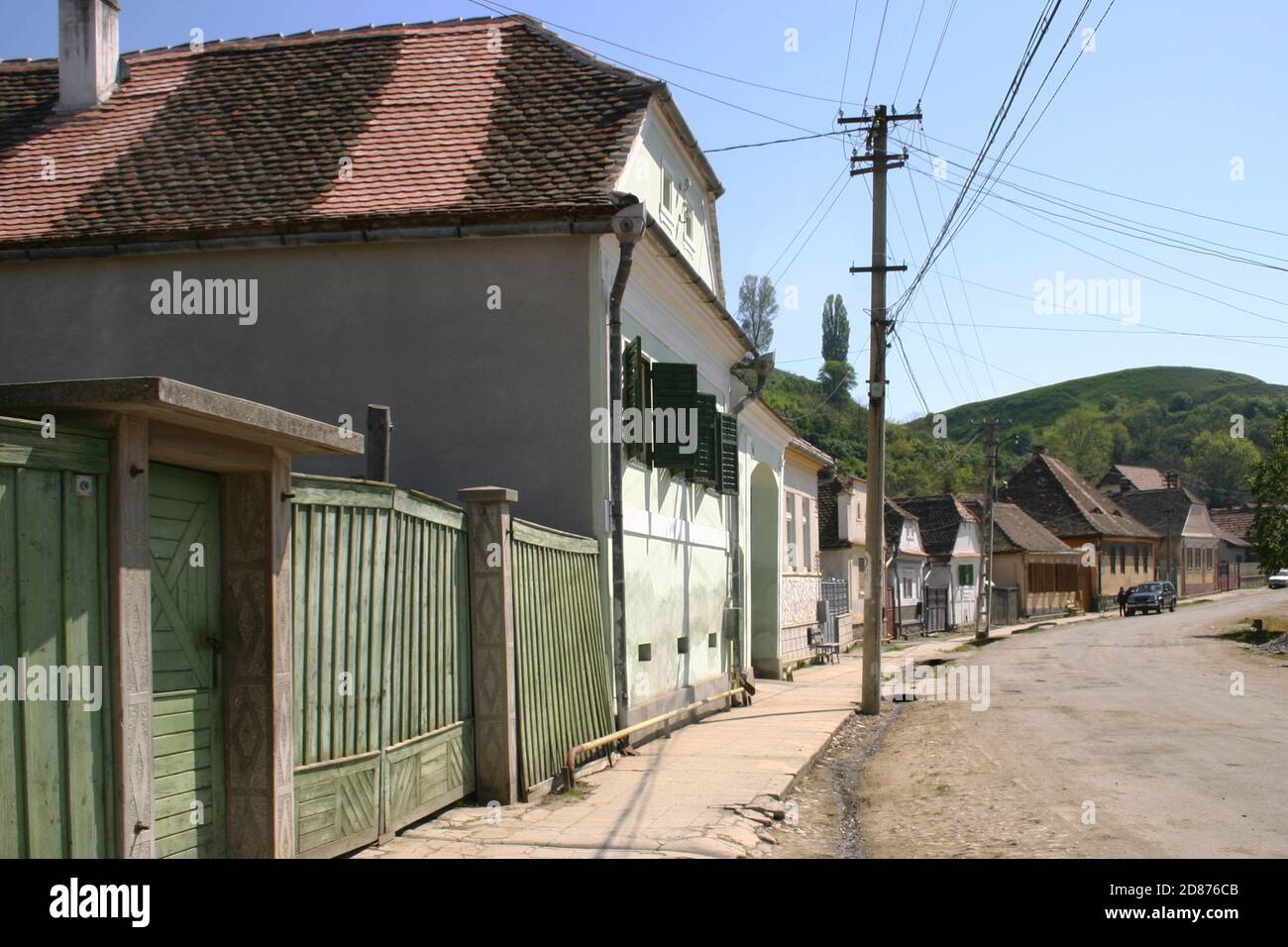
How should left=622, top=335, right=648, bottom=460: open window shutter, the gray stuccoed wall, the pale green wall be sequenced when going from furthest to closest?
the pale green wall → left=622, top=335, right=648, bottom=460: open window shutter → the gray stuccoed wall

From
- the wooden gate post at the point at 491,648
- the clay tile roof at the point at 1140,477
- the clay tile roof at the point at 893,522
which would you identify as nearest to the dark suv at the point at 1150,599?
the clay tile roof at the point at 893,522

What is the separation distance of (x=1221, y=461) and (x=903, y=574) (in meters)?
108

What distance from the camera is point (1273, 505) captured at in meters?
34.1

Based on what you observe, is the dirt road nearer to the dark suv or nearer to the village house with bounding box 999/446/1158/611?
the dark suv

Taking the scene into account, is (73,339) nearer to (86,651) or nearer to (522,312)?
(522,312)

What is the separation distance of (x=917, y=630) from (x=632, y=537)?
33.1 metres

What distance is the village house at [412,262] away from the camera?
36.6ft

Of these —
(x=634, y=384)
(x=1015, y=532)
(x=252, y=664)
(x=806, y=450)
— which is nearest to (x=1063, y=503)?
(x=1015, y=532)

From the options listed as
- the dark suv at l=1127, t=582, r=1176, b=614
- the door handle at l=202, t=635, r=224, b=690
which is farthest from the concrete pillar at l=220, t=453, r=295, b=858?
the dark suv at l=1127, t=582, r=1176, b=614

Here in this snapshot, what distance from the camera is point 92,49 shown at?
14586mm

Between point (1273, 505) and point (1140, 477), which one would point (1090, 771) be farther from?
point (1140, 477)

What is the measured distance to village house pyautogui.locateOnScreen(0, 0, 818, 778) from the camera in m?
11.1

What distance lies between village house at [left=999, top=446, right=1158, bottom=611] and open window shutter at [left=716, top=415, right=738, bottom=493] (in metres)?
52.1
